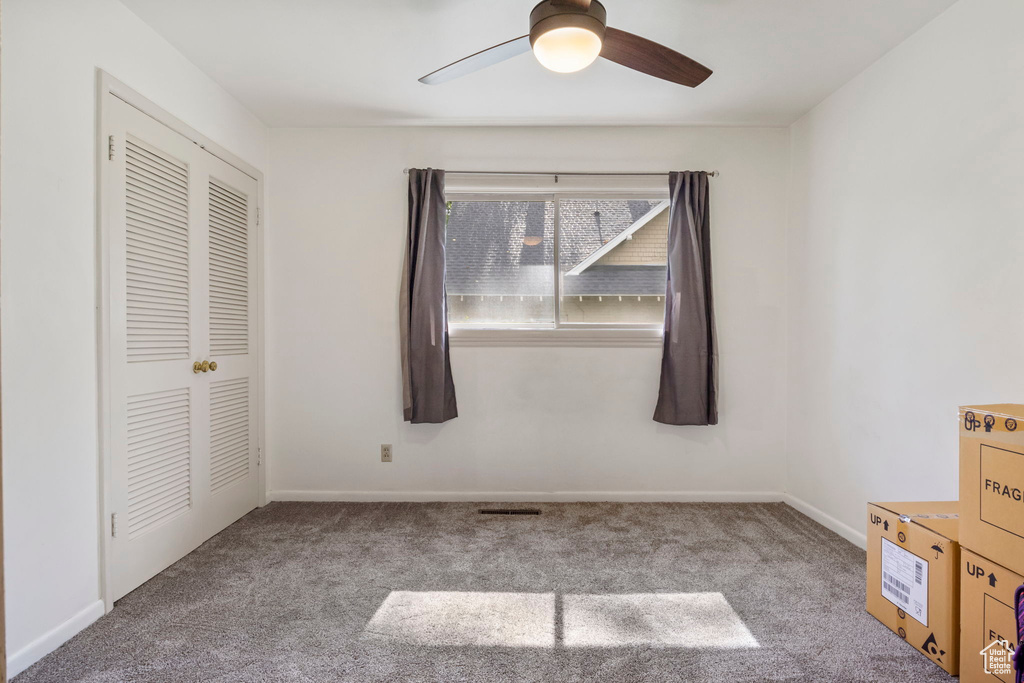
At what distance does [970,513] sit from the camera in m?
1.54

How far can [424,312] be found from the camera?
321cm

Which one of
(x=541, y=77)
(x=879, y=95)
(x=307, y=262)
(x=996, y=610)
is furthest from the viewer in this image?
(x=307, y=262)

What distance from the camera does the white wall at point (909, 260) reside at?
1931 mm

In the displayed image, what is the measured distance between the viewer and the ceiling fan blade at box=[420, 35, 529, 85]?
189 cm

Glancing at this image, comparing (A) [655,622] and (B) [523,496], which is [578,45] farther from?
(B) [523,496]

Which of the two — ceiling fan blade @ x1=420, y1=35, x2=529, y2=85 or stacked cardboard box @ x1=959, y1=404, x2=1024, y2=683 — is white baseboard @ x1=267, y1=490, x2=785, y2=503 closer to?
stacked cardboard box @ x1=959, y1=404, x2=1024, y2=683

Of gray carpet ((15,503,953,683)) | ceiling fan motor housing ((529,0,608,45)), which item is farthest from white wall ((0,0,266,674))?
ceiling fan motor housing ((529,0,608,45))

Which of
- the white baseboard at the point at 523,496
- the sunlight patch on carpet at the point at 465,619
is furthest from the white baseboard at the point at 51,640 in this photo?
the white baseboard at the point at 523,496

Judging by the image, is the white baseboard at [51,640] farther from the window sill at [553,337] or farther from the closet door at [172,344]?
the window sill at [553,337]

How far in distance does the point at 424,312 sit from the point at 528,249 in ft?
2.55

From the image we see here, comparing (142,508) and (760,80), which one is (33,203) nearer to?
(142,508)

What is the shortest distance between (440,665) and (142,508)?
4.80 ft

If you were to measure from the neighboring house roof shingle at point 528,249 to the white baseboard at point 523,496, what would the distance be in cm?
127

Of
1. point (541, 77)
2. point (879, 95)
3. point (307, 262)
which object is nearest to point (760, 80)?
point (879, 95)
